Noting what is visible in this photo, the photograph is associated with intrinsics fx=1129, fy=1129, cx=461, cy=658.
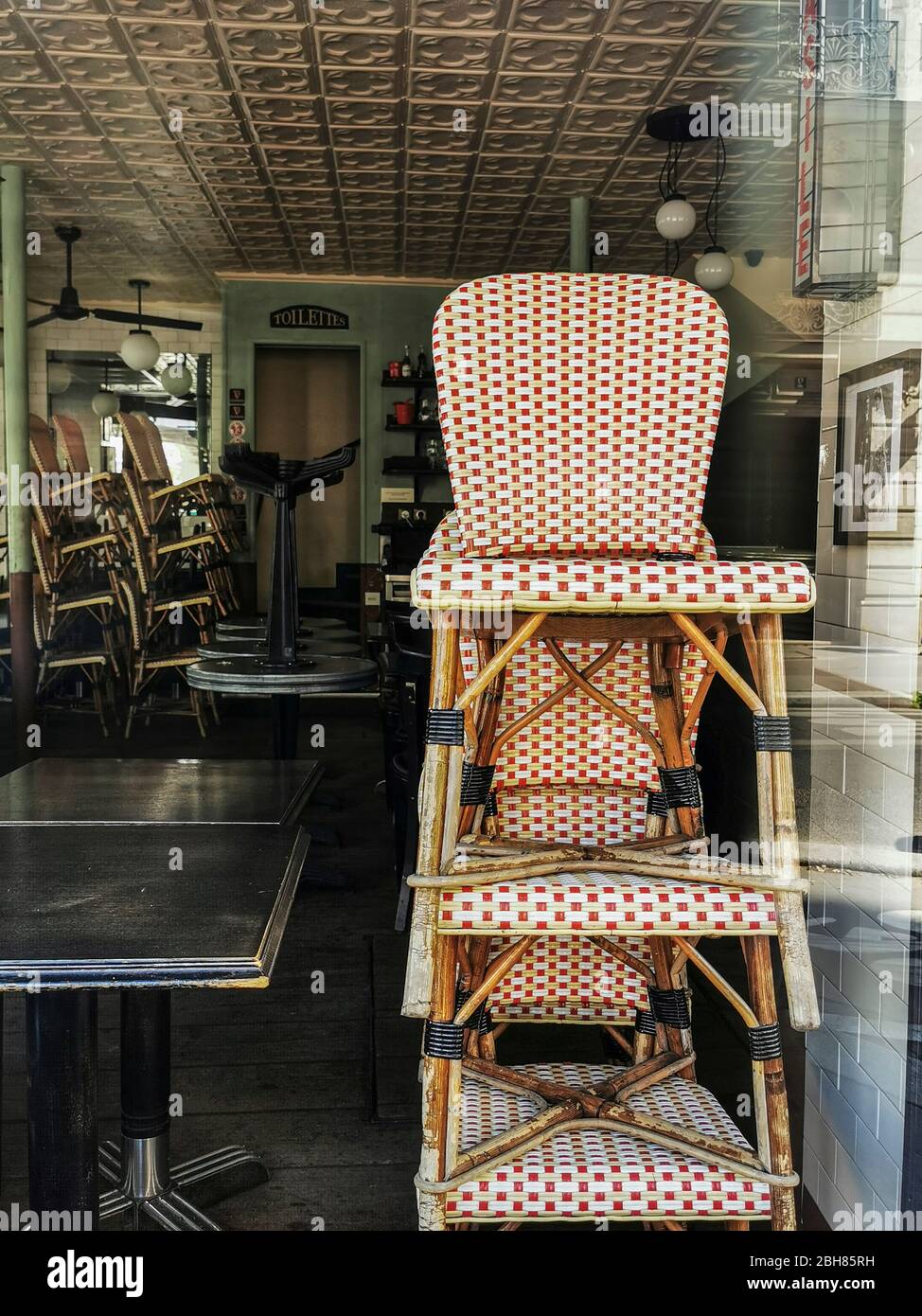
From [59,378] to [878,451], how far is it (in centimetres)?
909

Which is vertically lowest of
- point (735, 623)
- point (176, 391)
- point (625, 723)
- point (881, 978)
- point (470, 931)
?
point (881, 978)

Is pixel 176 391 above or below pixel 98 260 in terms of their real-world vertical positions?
below

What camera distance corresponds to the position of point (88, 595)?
5.87 m

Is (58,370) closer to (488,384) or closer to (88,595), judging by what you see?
(88,595)

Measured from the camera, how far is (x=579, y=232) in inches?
257

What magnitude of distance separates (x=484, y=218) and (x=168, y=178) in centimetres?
190

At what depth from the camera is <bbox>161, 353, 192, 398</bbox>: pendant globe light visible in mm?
9469

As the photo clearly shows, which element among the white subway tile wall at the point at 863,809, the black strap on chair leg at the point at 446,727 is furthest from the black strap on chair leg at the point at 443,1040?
the white subway tile wall at the point at 863,809

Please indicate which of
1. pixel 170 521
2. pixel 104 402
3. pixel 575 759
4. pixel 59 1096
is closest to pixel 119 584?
pixel 170 521

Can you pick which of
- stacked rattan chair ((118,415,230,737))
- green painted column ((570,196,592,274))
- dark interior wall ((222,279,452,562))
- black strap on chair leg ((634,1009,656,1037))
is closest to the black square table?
black strap on chair leg ((634,1009,656,1037))

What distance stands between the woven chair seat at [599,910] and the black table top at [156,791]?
508 millimetres

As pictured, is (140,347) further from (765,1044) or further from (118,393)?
(765,1044)

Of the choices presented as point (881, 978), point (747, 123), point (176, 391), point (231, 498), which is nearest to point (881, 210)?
point (881, 978)
